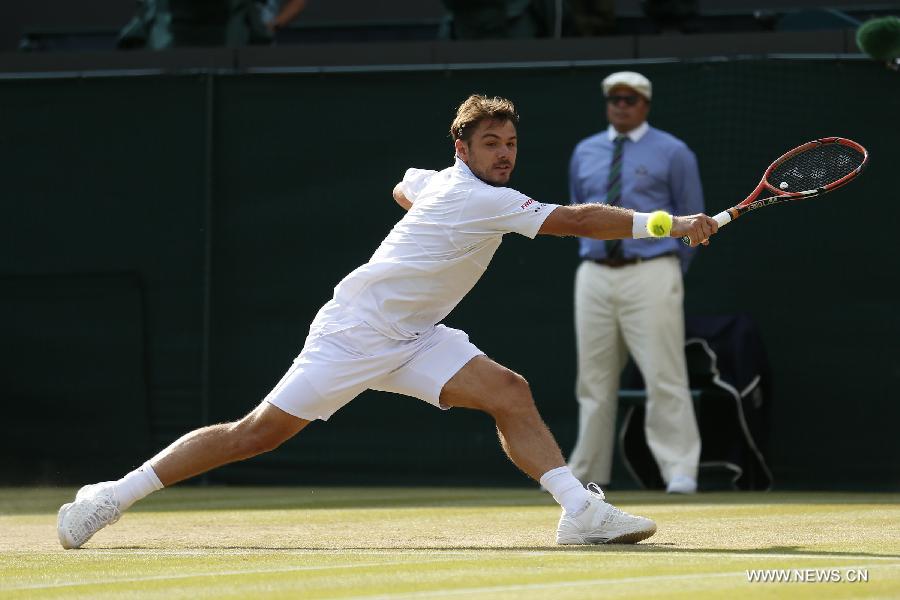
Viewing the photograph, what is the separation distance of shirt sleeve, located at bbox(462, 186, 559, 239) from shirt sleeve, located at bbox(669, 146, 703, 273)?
3.60 m

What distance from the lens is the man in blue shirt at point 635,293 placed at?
9930mm

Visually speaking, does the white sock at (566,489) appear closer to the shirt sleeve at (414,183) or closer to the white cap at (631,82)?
the shirt sleeve at (414,183)

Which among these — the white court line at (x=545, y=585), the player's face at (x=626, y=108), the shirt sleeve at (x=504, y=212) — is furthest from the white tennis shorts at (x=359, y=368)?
the player's face at (x=626, y=108)

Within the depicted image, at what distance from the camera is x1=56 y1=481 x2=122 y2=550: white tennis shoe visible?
21.2 ft

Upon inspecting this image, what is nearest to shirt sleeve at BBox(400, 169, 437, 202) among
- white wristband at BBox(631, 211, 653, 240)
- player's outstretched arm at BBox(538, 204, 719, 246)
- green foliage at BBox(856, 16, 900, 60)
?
player's outstretched arm at BBox(538, 204, 719, 246)

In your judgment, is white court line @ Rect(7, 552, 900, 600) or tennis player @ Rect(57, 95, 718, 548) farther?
tennis player @ Rect(57, 95, 718, 548)

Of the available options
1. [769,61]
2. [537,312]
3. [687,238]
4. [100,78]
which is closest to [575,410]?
[537,312]

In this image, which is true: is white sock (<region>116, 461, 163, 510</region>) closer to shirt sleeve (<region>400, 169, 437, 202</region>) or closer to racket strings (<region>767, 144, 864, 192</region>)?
shirt sleeve (<region>400, 169, 437, 202</region>)

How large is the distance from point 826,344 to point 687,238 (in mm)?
4425

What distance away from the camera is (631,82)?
395 inches

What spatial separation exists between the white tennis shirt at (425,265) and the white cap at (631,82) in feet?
11.5

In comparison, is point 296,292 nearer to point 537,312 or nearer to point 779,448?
point 537,312

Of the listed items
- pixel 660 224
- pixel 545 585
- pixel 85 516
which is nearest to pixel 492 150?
pixel 660 224

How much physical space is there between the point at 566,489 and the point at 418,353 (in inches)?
31.1
